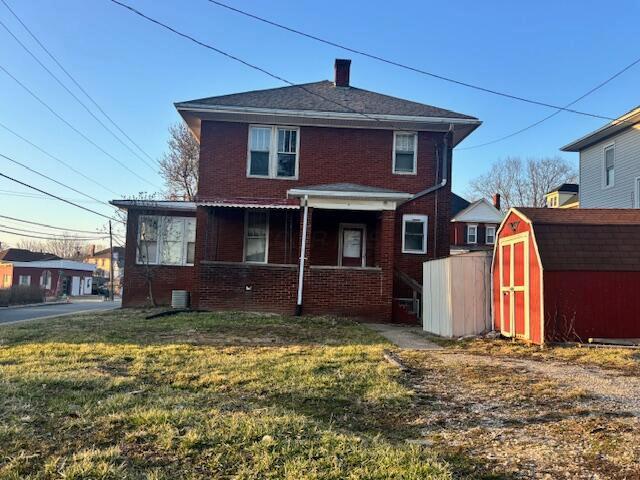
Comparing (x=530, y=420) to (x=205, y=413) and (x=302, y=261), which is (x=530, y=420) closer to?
(x=205, y=413)

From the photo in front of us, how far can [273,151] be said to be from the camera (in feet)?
53.5

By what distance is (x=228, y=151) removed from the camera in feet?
53.2

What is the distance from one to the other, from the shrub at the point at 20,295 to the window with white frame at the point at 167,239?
15993 millimetres

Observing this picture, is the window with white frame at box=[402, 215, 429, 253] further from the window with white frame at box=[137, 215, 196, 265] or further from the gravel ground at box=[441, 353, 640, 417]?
the gravel ground at box=[441, 353, 640, 417]

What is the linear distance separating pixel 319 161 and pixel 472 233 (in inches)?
1078

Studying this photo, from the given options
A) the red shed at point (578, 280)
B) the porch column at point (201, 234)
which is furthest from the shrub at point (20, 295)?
the red shed at point (578, 280)

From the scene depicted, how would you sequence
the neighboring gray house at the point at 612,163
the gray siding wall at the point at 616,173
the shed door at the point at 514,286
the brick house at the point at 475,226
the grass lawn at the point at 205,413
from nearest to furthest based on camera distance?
the grass lawn at the point at 205,413
the shed door at the point at 514,286
the neighboring gray house at the point at 612,163
the gray siding wall at the point at 616,173
the brick house at the point at 475,226

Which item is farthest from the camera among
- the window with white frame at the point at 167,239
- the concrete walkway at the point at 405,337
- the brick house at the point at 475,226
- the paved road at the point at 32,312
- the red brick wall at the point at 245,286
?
the brick house at the point at 475,226

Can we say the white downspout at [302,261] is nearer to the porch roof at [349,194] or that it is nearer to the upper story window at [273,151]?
the porch roof at [349,194]

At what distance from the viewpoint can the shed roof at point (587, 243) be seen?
9.41 metres

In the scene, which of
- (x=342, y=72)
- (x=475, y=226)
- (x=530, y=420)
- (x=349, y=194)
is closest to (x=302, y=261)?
(x=349, y=194)

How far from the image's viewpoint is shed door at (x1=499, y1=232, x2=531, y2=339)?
9.86 metres

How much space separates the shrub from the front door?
71.2ft

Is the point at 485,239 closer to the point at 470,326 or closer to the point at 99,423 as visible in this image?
the point at 470,326
